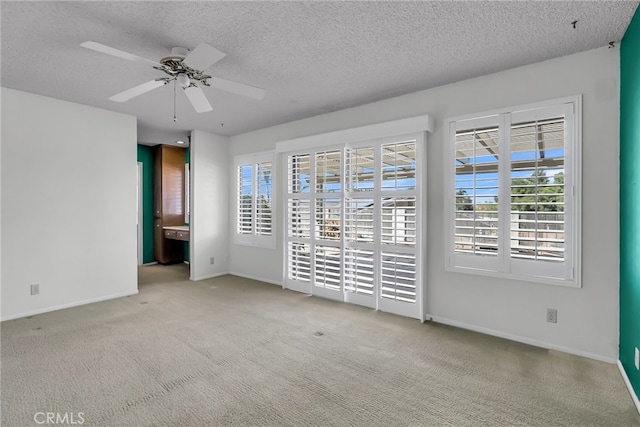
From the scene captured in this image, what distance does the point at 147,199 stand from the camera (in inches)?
282

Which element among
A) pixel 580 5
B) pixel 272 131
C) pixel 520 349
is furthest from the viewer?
pixel 272 131

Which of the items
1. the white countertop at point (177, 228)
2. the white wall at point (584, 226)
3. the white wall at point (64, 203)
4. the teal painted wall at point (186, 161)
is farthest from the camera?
the teal painted wall at point (186, 161)

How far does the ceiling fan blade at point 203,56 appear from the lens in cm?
207

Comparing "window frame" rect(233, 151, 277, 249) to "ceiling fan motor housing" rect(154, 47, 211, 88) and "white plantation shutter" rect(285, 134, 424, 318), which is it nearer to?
"white plantation shutter" rect(285, 134, 424, 318)

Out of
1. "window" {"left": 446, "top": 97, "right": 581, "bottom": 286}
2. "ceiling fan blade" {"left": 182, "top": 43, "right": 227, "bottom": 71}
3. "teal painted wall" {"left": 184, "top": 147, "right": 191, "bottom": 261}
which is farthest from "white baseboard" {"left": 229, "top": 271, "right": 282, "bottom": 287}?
"ceiling fan blade" {"left": 182, "top": 43, "right": 227, "bottom": 71}

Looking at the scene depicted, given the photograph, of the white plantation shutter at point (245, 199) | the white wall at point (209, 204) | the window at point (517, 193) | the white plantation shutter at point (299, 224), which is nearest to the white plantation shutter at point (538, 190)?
the window at point (517, 193)

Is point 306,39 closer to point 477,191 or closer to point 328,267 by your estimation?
point 477,191

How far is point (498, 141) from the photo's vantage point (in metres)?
3.13

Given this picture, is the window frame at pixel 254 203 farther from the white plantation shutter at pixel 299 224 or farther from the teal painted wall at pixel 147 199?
the teal painted wall at pixel 147 199

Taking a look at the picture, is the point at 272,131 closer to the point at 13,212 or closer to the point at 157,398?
the point at 13,212

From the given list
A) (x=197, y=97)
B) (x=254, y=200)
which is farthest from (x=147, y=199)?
(x=197, y=97)

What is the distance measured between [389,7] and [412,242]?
2354mm

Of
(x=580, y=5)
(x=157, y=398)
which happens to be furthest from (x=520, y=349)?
(x=157, y=398)

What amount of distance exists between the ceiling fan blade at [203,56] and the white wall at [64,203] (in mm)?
2849
